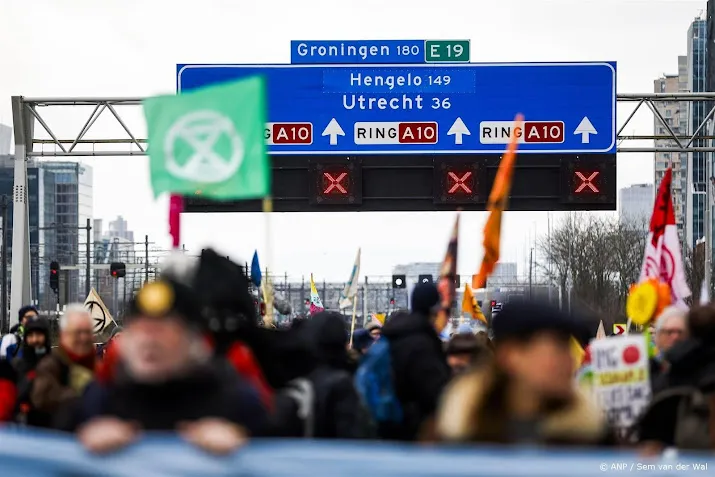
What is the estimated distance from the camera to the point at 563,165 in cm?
Result: 2386

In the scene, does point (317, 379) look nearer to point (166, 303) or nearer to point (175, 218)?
point (175, 218)

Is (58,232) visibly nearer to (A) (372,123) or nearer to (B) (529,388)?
(A) (372,123)

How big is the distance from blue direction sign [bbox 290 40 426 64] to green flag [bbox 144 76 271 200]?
1616cm

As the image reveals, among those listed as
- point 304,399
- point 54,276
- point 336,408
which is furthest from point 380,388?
point 54,276

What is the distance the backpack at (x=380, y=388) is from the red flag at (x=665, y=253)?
276cm

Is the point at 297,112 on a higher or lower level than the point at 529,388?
higher

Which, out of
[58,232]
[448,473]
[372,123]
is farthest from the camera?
[58,232]

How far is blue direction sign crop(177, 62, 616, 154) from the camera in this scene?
2380 centimetres

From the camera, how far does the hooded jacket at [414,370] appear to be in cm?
827

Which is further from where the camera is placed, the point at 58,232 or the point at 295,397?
the point at 58,232

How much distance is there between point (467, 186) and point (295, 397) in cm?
1738

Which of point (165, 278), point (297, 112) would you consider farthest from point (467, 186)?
point (165, 278)

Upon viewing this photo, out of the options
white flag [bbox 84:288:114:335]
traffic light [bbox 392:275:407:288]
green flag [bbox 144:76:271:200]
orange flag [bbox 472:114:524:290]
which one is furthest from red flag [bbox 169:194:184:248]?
traffic light [bbox 392:275:407:288]

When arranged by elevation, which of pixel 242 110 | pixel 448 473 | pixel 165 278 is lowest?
pixel 448 473
